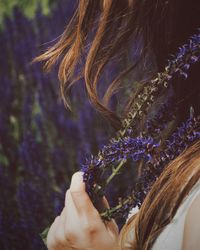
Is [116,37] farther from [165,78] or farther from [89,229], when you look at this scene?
[89,229]

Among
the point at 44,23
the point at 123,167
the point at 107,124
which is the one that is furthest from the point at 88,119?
the point at 44,23

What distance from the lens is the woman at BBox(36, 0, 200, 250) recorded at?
1749 millimetres

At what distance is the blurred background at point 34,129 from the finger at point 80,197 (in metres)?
0.06

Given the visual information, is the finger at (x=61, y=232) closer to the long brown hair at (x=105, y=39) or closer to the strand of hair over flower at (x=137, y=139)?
the strand of hair over flower at (x=137, y=139)

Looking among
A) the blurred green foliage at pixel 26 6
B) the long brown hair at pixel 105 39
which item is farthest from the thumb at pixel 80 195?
the blurred green foliage at pixel 26 6

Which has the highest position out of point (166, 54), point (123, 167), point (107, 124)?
point (166, 54)

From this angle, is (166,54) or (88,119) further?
(88,119)

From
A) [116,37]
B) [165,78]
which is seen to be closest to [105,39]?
[116,37]

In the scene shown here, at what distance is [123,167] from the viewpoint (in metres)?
1.87

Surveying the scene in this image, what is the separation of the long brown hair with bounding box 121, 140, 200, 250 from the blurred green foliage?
70 centimetres

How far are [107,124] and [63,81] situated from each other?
0.69ft

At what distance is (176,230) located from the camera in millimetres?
1629

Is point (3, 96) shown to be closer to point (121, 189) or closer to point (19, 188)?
point (19, 188)

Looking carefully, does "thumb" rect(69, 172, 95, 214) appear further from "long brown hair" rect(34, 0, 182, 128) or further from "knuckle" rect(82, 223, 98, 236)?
"long brown hair" rect(34, 0, 182, 128)
